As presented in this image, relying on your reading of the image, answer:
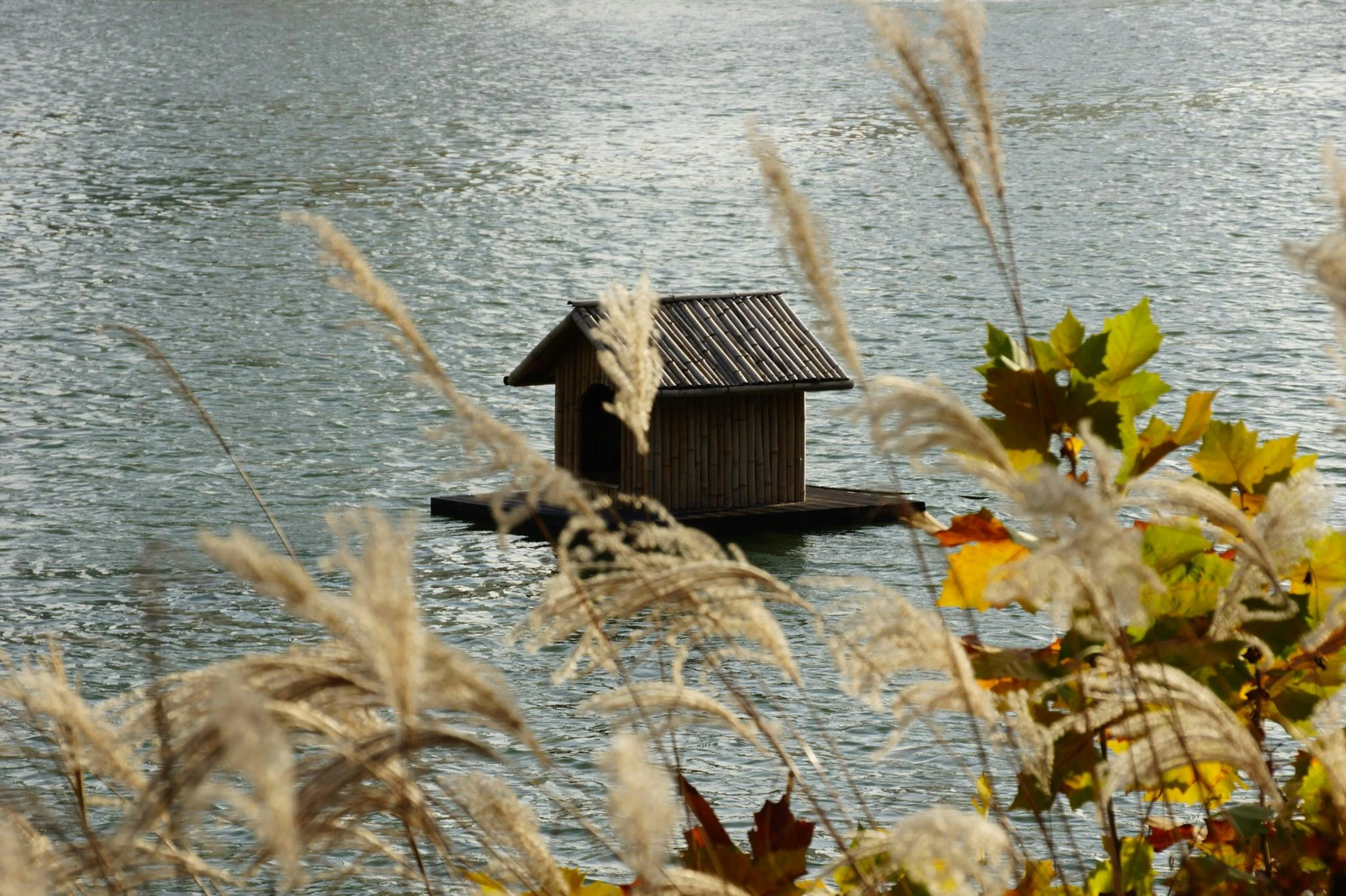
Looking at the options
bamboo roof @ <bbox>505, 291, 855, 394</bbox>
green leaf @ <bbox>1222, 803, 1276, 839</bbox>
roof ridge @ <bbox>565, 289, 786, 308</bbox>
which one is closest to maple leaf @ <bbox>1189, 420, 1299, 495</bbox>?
green leaf @ <bbox>1222, 803, 1276, 839</bbox>

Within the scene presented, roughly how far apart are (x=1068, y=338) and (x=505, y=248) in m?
16.6

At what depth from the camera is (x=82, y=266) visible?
58.0ft

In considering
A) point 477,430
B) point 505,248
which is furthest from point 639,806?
point 505,248

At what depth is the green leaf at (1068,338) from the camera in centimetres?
229

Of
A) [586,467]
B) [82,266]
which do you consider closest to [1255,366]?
[586,467]

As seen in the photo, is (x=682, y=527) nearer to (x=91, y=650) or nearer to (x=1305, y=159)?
(x=91, y=650)

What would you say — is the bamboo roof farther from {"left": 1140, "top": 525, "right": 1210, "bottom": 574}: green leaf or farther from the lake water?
{"left": 1140, "top": 525, "right": 1210, "bottom": 574}: green leaf

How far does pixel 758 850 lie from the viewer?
2021 mm

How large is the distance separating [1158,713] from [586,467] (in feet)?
27.0

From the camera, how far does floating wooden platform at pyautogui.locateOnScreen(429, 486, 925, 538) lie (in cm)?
916

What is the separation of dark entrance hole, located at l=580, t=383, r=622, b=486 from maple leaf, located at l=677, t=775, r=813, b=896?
7388 millimetres

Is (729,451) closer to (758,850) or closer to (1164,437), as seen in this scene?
(1164,437)

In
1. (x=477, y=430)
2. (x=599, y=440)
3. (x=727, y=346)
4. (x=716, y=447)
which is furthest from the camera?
(x=599, y=440)

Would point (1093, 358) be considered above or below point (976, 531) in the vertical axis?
above
